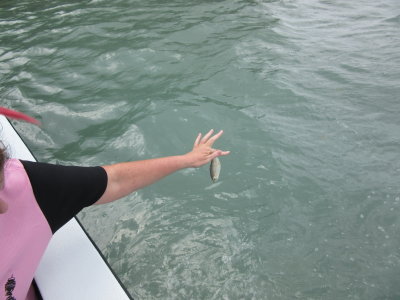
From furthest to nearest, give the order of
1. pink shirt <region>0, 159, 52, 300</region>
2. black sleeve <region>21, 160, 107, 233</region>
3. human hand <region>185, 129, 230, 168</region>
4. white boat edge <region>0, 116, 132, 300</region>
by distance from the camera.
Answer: human hand <region>185, 129, 230, 168</region>, white boat edge <region>0, 116, 132, 300</region>, black sleeve <region>21, 160, 107, 233</region>, pink shirt <region>0, 159, 52, 300</region>

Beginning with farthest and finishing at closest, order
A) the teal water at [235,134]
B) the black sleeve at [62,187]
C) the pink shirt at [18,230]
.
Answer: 1. the teal water at [235,134]
2. the black sleeve at [62,187]
3. the pink shirt at [18,230]

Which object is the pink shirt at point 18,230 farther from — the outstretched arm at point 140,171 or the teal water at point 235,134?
the teal water at point 235,134

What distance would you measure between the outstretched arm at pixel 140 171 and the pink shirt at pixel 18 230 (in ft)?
1.51

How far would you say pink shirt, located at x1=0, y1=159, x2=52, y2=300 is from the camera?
1.67 m

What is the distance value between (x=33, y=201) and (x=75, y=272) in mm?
815

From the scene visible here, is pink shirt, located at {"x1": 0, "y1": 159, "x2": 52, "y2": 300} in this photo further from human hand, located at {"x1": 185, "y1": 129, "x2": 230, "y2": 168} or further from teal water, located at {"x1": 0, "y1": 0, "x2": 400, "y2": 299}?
teal water, located at {"x1": 0, "y1": 0, "x2": 400, "y2": 299}

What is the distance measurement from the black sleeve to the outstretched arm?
108 millimetres

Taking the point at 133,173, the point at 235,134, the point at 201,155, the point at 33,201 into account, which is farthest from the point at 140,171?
the point at 235,134

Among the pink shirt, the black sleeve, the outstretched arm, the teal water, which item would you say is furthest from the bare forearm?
the teal water

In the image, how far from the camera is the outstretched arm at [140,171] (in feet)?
7.30

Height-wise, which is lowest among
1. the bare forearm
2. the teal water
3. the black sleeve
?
the teal water

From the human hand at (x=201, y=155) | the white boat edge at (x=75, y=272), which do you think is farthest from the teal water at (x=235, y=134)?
the human hand at (x=201, y=155)

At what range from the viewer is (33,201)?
5.84 ft

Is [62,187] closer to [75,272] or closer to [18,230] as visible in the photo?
[18,230]
